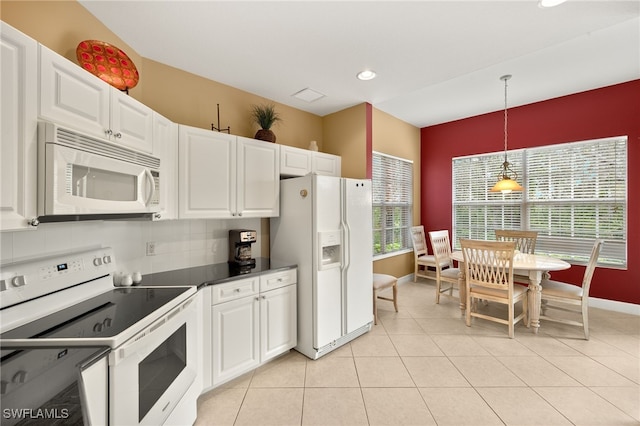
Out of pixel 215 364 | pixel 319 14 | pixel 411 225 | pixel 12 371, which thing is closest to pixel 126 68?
pixel 319 14

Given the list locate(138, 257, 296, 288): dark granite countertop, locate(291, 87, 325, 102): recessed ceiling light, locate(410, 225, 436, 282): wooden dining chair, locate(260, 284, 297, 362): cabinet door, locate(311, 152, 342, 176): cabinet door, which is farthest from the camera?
locate(410, 225, 436, 282): wooden dining chair

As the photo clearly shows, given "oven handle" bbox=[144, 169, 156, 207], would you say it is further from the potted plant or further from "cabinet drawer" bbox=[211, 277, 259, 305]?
the potted plant

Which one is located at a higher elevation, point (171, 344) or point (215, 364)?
point (171, 344)

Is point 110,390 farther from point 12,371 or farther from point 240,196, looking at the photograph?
point 240,196

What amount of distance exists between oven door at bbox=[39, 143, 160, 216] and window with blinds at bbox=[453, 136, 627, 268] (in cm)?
497

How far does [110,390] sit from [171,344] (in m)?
0.46

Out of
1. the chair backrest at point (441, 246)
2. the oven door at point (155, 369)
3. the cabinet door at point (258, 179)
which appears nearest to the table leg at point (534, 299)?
the chair backrest at point (441, 246)

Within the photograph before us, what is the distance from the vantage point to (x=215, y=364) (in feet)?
6.82

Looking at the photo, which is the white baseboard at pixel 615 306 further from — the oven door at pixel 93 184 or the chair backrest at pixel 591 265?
the oven door at pixel 93 184

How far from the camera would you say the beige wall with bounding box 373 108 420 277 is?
14.6ft

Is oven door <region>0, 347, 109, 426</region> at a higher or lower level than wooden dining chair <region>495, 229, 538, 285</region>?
lower

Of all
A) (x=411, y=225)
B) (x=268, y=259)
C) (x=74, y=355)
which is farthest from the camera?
(x=411, y=225)

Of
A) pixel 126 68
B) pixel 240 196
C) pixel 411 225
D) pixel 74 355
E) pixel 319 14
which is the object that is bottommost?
pixel 74 355

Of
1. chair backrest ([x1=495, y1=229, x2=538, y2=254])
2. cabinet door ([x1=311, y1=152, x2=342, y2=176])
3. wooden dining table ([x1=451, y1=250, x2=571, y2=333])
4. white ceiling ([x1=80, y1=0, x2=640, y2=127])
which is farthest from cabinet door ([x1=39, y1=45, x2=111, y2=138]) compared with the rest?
chair backrest ([x1=495, y1=229, x2=538, y2=254])
